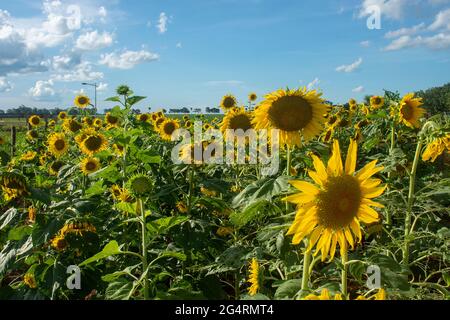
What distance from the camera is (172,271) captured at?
347 cm

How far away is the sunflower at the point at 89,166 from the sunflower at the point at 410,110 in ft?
10.1

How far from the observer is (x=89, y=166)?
4.70m

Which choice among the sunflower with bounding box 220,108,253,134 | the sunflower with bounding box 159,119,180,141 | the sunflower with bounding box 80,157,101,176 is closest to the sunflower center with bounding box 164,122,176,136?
the sunflower with bounding box 159,119,180,141

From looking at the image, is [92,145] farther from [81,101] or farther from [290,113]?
[81,101]

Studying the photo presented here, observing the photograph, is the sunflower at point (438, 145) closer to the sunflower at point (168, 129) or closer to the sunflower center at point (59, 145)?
the sunflower at point (168, 129)

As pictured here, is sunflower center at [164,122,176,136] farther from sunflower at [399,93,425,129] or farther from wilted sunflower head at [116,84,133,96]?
sunflower at [399,93,425,129]

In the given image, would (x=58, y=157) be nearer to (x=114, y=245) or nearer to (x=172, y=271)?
(x=172, y=271)

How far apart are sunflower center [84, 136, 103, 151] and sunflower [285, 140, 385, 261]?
154 inches

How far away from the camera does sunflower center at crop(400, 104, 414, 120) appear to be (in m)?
4.40

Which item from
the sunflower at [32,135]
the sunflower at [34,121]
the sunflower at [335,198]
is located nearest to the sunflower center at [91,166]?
the sunflower at [335,198]
